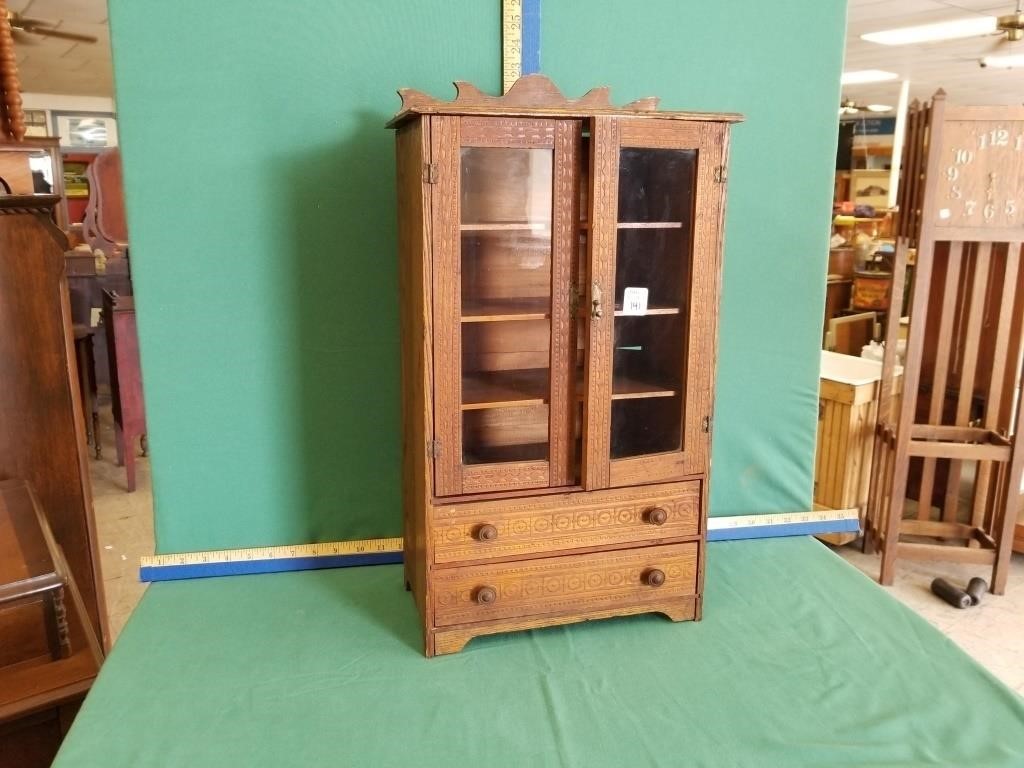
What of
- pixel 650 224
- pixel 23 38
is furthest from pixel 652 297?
pixel 23 38

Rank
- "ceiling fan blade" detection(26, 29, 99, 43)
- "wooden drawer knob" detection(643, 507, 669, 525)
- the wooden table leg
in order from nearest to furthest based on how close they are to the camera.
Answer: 1. "wooden drawer knob" detection(643, 507, 669, 525)
2. the wooden table leg
3. "ceiling fan blade" detection(26, 29, 99, 43)

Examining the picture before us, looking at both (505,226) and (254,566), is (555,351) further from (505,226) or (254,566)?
(254,566)

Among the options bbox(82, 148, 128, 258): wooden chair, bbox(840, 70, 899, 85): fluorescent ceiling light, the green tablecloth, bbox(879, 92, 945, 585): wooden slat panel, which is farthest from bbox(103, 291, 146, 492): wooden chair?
bbox(840, 70, 899, 85): fluorescent ceiling light

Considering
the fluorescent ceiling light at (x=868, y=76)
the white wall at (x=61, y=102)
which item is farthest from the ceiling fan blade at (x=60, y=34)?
the fluorescent ceiling light at (x=868, y=76)

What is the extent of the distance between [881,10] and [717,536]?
4.89 m

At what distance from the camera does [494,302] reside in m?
1.52

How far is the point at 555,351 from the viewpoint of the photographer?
155 cm

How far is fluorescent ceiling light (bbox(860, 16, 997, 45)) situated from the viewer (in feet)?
19.1

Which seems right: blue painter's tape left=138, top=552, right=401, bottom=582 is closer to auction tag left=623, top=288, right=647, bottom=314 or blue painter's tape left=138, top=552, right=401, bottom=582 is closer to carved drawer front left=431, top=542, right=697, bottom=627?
carved drawer front left=431, top=542, right=697, bottom=627

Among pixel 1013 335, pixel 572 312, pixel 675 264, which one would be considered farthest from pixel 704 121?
pixel 1013 335

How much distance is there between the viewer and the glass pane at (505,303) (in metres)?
1.47

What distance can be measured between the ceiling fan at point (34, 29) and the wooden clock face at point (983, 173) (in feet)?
17.9

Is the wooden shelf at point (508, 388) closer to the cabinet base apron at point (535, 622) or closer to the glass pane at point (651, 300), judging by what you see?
the glass pane at point (651, 300)

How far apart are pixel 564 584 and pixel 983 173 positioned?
236 cm
